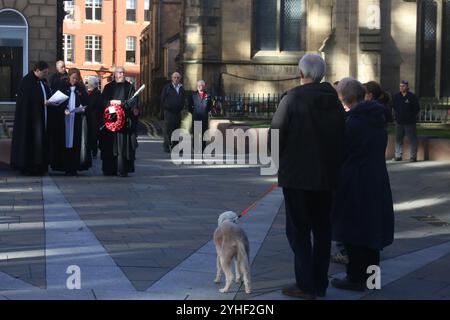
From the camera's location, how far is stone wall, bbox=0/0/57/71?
27672 mm

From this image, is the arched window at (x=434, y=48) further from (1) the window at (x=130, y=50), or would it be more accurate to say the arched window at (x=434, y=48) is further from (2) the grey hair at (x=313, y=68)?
(1) the window at (x=130, y=50)

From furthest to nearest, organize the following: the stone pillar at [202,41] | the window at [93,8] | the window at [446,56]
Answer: the window at [93,8] → the stone pillar at [202,41] → the window at [446,56]

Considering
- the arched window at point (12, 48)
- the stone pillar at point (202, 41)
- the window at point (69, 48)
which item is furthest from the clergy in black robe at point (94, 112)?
the window at point (69, 48)

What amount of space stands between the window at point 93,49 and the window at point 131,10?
3.47 m

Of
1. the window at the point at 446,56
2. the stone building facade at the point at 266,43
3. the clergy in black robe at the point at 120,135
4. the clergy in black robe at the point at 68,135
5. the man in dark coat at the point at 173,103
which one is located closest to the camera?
the clergy in black robe at the point at 120,135

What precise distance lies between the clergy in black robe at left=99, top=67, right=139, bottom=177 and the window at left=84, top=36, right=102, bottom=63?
59.9 meters

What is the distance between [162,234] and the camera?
10359mm

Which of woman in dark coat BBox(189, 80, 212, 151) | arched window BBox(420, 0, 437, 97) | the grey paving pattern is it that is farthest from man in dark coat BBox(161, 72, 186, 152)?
arched window BBox(420, 0, 437, 97)

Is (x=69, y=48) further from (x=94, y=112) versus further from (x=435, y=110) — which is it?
(x=94, y=112)

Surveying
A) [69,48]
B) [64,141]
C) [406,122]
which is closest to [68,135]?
[64,141]

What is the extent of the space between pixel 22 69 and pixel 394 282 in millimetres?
21753

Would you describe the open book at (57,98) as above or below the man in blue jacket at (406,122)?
above

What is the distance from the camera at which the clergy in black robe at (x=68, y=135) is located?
1673 cm

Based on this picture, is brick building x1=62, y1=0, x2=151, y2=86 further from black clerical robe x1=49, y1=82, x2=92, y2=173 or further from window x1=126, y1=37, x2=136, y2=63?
black clerical robe x1=49, y1=82, x2=92, y2=173
